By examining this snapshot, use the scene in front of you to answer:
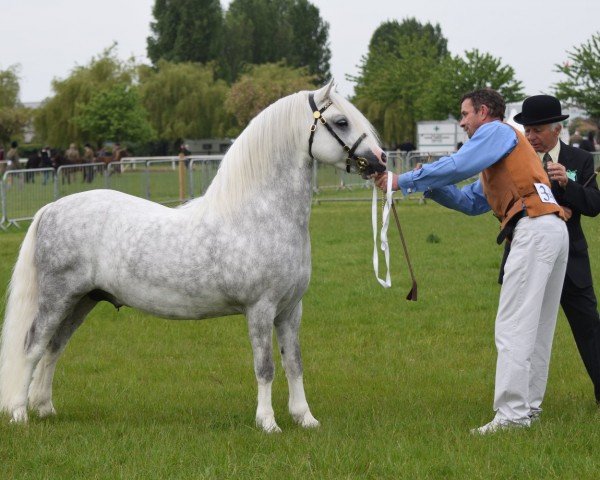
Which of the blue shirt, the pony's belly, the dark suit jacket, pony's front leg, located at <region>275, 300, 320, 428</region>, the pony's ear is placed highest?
the pony's ear

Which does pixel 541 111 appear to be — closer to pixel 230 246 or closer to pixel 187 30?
pixel 230 246

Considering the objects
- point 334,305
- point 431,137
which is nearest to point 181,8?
point 431,137

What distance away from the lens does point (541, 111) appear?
6625 millimetres

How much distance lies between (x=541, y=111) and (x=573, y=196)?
2.09 ft

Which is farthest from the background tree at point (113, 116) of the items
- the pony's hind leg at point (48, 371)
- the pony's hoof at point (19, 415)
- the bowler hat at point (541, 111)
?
the bowler hat at point (541, 111)

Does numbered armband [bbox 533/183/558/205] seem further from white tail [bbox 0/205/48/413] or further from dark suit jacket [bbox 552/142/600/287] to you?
white tail [bbox 0/205/48/413]

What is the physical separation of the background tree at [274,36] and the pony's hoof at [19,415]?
83.8m

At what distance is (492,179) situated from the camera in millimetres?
6480

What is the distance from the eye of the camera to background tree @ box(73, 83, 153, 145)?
59.7m

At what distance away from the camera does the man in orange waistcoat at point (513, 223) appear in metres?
6.24

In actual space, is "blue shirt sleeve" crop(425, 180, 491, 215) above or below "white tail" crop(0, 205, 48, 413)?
above

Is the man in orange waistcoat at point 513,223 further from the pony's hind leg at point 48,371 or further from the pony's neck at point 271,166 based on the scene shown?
the pony's hind leg at point 48,371

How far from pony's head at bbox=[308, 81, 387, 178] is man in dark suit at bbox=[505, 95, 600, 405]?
1.17m

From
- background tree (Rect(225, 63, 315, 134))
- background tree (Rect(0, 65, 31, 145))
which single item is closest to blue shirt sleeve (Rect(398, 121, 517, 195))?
background tree (Rect(225, 63, 315, 134))
